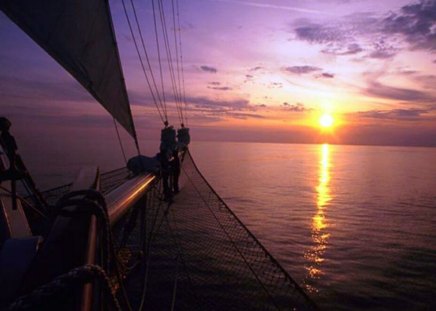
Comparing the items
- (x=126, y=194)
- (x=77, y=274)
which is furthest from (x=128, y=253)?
(x=77, y=274)

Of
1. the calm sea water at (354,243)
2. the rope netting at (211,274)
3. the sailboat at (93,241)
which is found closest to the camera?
the sailboat at (93,241)

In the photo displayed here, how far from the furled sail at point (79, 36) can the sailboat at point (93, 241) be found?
0.01m

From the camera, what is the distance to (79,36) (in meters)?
5.53

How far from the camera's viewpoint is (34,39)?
543 centimetres

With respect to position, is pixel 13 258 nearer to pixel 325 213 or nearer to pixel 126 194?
pixel 126 194

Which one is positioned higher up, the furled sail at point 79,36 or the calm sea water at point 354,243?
the furled sail at point 79,36

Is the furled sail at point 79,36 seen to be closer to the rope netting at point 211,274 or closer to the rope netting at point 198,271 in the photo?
the rope netting at point 198,271

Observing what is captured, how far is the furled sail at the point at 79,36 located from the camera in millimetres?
5223

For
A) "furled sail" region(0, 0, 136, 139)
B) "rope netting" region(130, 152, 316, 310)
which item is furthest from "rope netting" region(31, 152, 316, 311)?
"furled sail" region(0, 0, 136, 139)

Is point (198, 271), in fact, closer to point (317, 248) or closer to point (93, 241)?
point (317, 248)

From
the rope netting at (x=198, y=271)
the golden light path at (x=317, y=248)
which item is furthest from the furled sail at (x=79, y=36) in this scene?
the golden light path at (x=317, y=248)

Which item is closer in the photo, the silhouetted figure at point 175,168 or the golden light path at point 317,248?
the golden light path at point 317,248

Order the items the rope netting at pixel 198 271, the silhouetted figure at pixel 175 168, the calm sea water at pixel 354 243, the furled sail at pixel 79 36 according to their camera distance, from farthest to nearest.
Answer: the silhouetted figure at pixel 175 168
the calm sea water at pixel 354 243
the rope netting at pixel 198 271
the furled sail at pixel 79 36

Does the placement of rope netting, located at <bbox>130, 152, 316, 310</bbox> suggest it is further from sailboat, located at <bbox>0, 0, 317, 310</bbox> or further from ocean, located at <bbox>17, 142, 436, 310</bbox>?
ocean, located at <bbox>17, 142, 436, 310</bbox>
